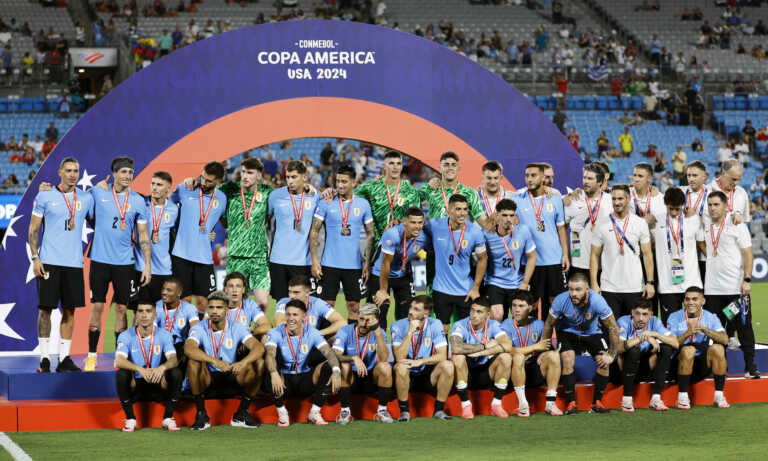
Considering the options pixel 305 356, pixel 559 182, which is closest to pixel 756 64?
pixel 559 182

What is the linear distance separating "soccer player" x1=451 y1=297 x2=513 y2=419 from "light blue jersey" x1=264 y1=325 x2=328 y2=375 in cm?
114

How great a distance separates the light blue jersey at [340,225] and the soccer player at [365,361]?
1.25 m

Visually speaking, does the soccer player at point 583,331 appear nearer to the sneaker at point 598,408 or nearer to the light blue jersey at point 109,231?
the sneaker at point 598,408

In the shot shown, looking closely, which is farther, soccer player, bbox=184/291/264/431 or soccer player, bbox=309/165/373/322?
soccer player, bbox=309/165/373/322

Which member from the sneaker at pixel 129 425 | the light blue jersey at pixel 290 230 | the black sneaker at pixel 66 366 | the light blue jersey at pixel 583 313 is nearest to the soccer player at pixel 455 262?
the light blue jersey at pixel 583 313

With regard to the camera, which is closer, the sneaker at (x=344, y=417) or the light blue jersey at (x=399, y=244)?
the sneaker at (x=344, y=417)

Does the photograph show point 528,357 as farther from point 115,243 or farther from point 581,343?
point 115,243

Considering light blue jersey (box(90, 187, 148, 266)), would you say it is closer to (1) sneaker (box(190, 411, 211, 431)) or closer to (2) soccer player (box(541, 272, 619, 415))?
(1) sneaker (box(190, 411, 211, 431))

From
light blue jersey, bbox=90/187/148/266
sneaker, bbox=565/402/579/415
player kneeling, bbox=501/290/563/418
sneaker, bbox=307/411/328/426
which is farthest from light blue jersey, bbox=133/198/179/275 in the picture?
sneaker, bbox=565/402/579/415

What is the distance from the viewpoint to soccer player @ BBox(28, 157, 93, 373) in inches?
351

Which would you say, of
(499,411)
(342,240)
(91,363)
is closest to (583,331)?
(499,411)

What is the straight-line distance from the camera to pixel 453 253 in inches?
372

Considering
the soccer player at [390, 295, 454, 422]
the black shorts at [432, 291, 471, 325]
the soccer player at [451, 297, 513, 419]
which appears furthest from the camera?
the black shorts at [432, 291, 471, 325]

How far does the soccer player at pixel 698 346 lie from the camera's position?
9148 mm
